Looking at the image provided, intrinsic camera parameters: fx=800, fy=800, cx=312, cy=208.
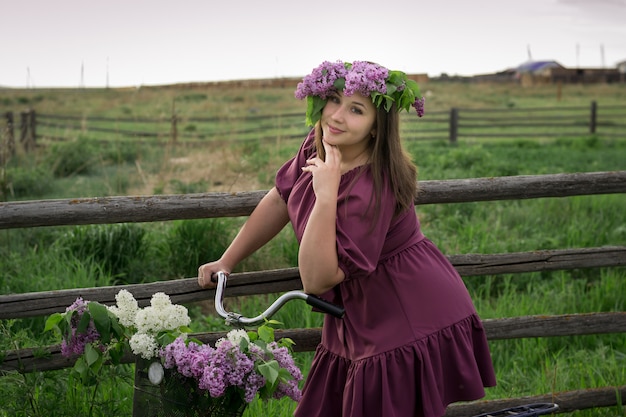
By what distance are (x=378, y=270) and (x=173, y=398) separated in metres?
0.87

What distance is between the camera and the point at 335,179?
2518mm

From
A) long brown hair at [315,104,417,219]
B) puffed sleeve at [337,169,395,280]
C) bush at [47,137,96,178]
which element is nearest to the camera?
puffed sleeve at [337,169,395,280]

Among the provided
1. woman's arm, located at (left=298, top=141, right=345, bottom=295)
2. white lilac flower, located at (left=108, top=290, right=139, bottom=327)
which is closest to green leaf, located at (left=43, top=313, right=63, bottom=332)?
white lilac flower, located at (left=108, top=290, right=139, bottom=327)

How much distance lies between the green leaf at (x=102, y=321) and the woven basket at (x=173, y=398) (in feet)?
0.74

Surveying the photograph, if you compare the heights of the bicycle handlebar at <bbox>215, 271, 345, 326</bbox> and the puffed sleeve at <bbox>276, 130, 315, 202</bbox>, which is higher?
the puffed sleeve at <bbox>276, 130, 315, 202</bbox>

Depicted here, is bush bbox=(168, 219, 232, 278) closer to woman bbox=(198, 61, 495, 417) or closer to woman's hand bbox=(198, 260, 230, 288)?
woman's hand bbox=(198, 260, 230, 288)

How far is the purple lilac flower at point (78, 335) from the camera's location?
243 cm

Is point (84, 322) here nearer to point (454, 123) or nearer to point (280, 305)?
point (280, 305)

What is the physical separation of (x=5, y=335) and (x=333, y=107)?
1775 millimetres

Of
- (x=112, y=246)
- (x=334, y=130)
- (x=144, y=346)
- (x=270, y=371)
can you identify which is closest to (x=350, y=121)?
(x=334, y=130)

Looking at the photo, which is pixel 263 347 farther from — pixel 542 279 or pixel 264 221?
pixel 542 279

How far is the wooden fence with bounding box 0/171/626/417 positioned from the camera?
3506 mm

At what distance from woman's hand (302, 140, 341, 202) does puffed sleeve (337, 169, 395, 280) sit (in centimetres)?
8

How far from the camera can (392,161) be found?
263 cm
